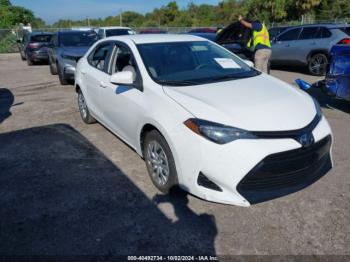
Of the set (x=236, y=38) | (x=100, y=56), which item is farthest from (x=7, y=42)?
(x=100, y=56)

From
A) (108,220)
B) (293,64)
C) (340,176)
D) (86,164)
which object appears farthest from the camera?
(293,64)

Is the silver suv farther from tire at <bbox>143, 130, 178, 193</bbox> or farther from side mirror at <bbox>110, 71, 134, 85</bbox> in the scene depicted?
tire at <bbox>143, 130, 178, 193</bbox>

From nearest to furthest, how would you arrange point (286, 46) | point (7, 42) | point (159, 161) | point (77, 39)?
point (159, 161) < point (77, 39) < point (286, 46) < point (7, 42)

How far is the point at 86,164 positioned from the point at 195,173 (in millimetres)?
1987

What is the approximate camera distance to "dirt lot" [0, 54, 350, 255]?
2773mm

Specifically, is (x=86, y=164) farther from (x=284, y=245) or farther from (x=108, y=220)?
(x=284, y=245)

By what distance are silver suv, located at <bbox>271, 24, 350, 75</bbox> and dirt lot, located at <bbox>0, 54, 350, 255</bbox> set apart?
635cm

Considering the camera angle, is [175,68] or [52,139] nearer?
[175,68]

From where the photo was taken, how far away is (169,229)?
299 centimetres

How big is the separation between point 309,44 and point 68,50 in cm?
769

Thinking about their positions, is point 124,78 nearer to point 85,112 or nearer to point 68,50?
point 85,112

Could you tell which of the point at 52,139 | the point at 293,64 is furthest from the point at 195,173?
the point at 293,64

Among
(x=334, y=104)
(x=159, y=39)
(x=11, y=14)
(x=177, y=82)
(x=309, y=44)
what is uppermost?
(x=11, y=14)

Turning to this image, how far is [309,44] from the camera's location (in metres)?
10.8
